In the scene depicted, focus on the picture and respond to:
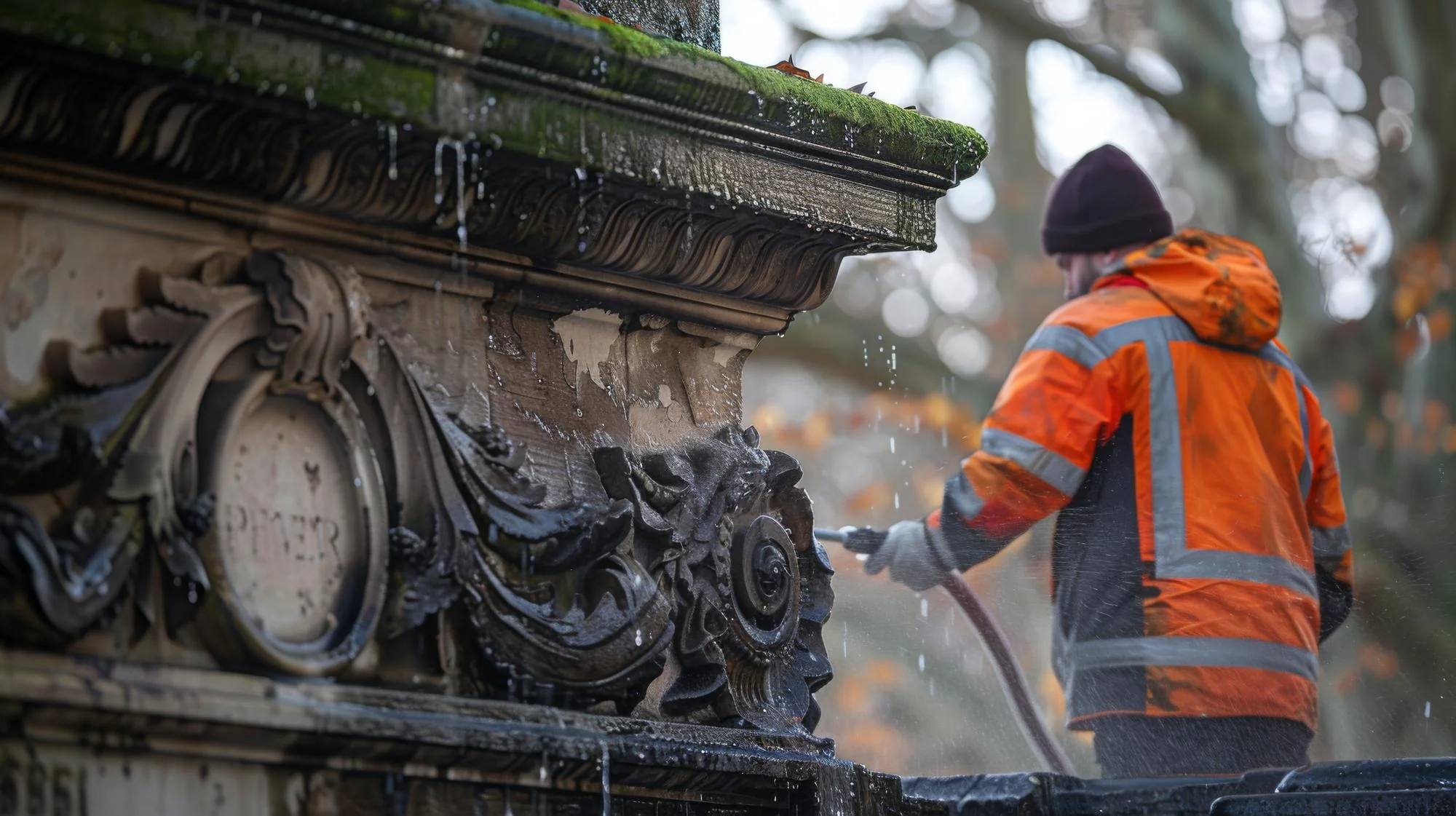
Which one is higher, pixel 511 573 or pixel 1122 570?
pixel 1122 570

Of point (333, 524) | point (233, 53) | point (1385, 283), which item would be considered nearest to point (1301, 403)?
point (333, 524)

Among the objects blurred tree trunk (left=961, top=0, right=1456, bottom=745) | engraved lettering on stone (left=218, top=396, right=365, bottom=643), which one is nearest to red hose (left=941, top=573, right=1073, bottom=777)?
engraved lettering on stone (left=218, top=396, right=365, bottom=643)

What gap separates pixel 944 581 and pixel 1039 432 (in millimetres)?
482

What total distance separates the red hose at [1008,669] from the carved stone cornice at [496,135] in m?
1.72

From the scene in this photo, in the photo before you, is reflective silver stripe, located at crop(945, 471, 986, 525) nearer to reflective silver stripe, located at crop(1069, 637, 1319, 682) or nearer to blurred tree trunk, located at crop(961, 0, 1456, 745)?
reflective silver stripe, located at crop(1069, 637, 1319, 682)

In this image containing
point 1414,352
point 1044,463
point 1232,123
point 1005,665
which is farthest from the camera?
point 1232,123

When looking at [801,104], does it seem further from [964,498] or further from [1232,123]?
[1232,123]

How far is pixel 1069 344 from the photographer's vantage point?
3.94 meters

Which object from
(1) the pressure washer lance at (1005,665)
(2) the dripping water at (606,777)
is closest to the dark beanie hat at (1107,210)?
(1) the pressure washer lance at (1005,665)

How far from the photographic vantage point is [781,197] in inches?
95.3

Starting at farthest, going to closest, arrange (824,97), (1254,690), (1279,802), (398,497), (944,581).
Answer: (944,581)
(1254,690)
(1279,802)
(824,97)
(398,497)

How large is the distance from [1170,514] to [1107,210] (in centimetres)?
93

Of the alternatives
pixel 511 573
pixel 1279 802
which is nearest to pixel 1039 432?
pixel 1279 802

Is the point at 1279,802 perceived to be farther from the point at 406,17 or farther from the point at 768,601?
the point at 406,17
